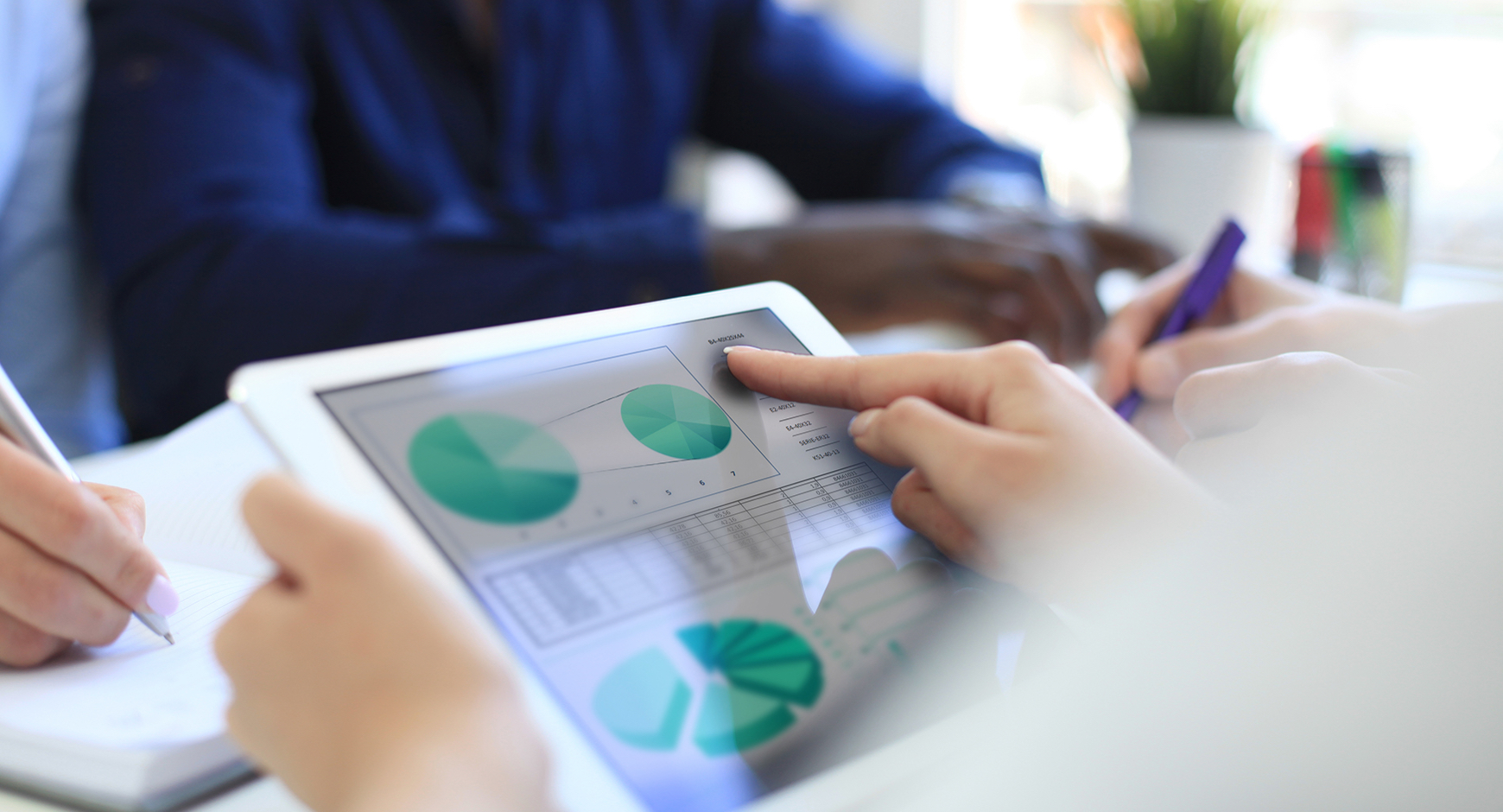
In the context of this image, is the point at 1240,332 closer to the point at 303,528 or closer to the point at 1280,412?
the point at 1280,412

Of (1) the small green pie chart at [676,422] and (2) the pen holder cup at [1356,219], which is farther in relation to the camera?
(2) the pen holder cup at [1356,219]

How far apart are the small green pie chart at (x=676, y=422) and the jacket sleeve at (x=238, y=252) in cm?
27

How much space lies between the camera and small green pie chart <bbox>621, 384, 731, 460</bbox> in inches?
9.4

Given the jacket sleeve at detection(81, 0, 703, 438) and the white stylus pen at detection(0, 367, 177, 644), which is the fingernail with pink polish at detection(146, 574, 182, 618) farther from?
the jacket sleeve at detection(81, 0, 703, 438)

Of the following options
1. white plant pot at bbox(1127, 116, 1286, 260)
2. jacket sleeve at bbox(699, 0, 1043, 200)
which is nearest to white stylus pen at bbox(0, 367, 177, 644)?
white plant pot at bbox(1127, 116, 1286, 260)

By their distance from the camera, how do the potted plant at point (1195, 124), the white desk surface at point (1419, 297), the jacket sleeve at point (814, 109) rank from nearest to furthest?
1. the white desk surface at point (1419, 297)
2. the potted plant at point (1195, 124)
3. the jacket sleeve at point (814, 109)

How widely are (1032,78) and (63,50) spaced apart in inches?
45.8

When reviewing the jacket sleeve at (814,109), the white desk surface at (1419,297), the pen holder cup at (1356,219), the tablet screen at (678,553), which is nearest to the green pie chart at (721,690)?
the tablet screen at (678,553)

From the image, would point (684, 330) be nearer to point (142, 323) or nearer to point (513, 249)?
point (513, 249)

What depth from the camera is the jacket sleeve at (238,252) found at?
559 mm

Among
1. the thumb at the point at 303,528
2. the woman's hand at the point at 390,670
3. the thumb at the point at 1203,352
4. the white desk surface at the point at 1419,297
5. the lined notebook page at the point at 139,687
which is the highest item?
the thumb at the point at 303,528

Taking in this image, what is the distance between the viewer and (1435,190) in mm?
741

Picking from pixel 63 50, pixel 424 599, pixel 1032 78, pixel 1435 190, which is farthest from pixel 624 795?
pixel 1032 78

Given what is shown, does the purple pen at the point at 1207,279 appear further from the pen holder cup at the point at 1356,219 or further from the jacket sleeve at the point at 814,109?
the jacket sleeve at the point at 814,109
